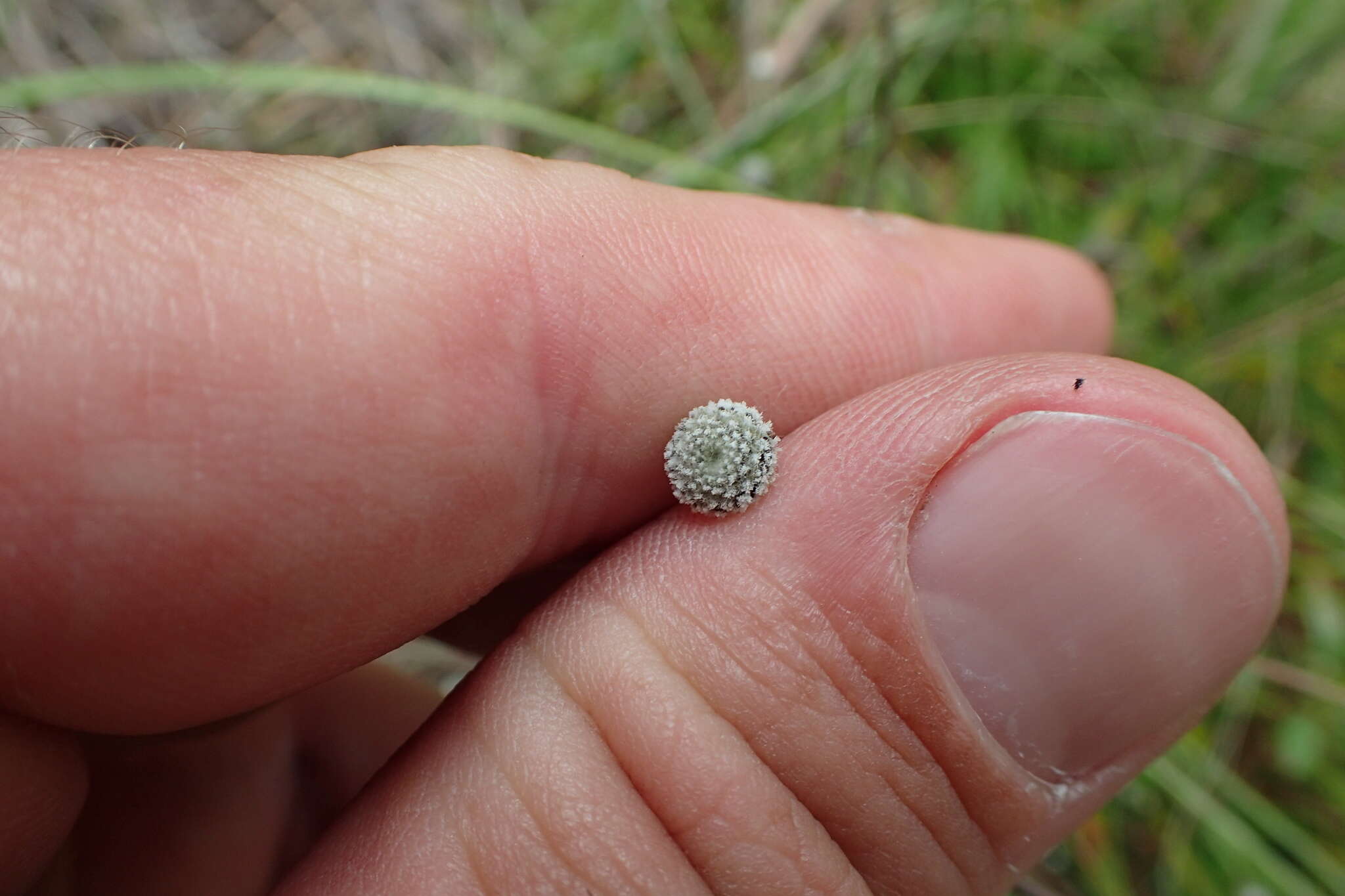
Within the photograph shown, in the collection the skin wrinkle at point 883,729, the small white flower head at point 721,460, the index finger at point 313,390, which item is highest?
the index finger at point 313,390

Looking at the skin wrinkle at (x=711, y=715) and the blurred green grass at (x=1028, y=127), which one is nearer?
the skin wrinkle at (x=711, y=715)

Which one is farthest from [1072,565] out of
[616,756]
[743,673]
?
[616,756]

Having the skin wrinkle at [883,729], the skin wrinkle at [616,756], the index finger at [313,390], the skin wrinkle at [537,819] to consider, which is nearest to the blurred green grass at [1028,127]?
the index finger at [313,390]

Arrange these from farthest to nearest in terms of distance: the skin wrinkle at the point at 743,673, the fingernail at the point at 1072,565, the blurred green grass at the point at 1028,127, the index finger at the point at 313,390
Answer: the blurred green grass at the point at 1028,127 → the fingernail at the point at 1072,565 → the skin wrinkle at the point at 743,673 → the index finger at the point at 313,390

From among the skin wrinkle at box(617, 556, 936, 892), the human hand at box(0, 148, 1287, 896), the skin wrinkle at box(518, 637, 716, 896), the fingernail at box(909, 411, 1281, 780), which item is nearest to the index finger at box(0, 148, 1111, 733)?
the human hand at box(0, 148, 1287, 896)

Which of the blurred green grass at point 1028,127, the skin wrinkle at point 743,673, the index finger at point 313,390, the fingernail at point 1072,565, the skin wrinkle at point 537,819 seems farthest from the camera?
the blurred green grass at point 1028,127

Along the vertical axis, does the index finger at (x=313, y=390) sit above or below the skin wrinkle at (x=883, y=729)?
above

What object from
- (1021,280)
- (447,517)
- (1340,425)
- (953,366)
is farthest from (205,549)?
(1340,425)

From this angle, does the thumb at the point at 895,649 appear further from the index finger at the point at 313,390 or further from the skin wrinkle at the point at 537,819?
the index finger at the point at 313,390
